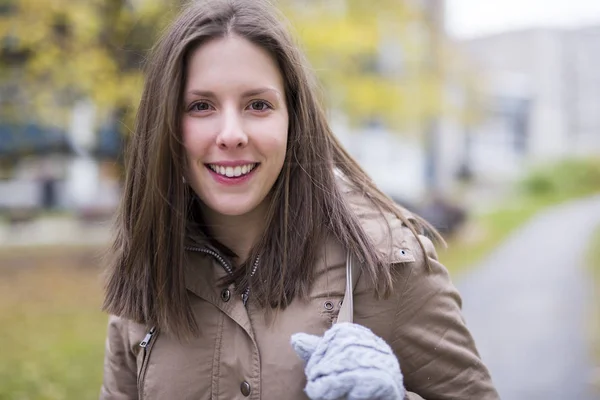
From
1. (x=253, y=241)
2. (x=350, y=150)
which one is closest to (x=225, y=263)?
(x=253, y=241)

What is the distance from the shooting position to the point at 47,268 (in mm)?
12539

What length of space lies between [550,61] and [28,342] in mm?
37847

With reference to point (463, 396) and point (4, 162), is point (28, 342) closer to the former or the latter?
point (4, 162)

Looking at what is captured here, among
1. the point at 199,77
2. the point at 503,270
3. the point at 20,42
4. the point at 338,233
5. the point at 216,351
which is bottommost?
the point at 503,270

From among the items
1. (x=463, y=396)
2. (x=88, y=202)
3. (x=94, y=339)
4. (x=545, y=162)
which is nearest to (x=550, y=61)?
(x=545, y=162)

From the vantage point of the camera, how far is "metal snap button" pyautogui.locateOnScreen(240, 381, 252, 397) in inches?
79.4

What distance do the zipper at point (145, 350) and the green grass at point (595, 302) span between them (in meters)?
4.89

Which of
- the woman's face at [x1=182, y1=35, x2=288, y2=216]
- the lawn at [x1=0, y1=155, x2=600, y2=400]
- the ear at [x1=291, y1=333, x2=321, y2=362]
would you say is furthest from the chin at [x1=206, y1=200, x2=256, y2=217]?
the lawn at [x1=0, y1=155, x2=600, y2=400]

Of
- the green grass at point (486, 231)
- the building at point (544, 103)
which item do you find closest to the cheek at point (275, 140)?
the green grass at point (486, 231)

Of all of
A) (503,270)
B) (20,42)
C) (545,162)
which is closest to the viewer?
(20,42)

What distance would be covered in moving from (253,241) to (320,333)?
390 mm

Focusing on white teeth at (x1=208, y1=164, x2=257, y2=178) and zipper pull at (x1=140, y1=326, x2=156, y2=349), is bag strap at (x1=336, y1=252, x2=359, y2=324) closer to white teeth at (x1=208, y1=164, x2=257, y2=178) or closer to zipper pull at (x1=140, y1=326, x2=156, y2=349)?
white teeth at (x1=208, y1=164, x2=257, y2=178)

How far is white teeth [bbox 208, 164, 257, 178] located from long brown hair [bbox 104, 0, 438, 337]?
0.14 m

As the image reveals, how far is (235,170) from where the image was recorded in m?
2.08
